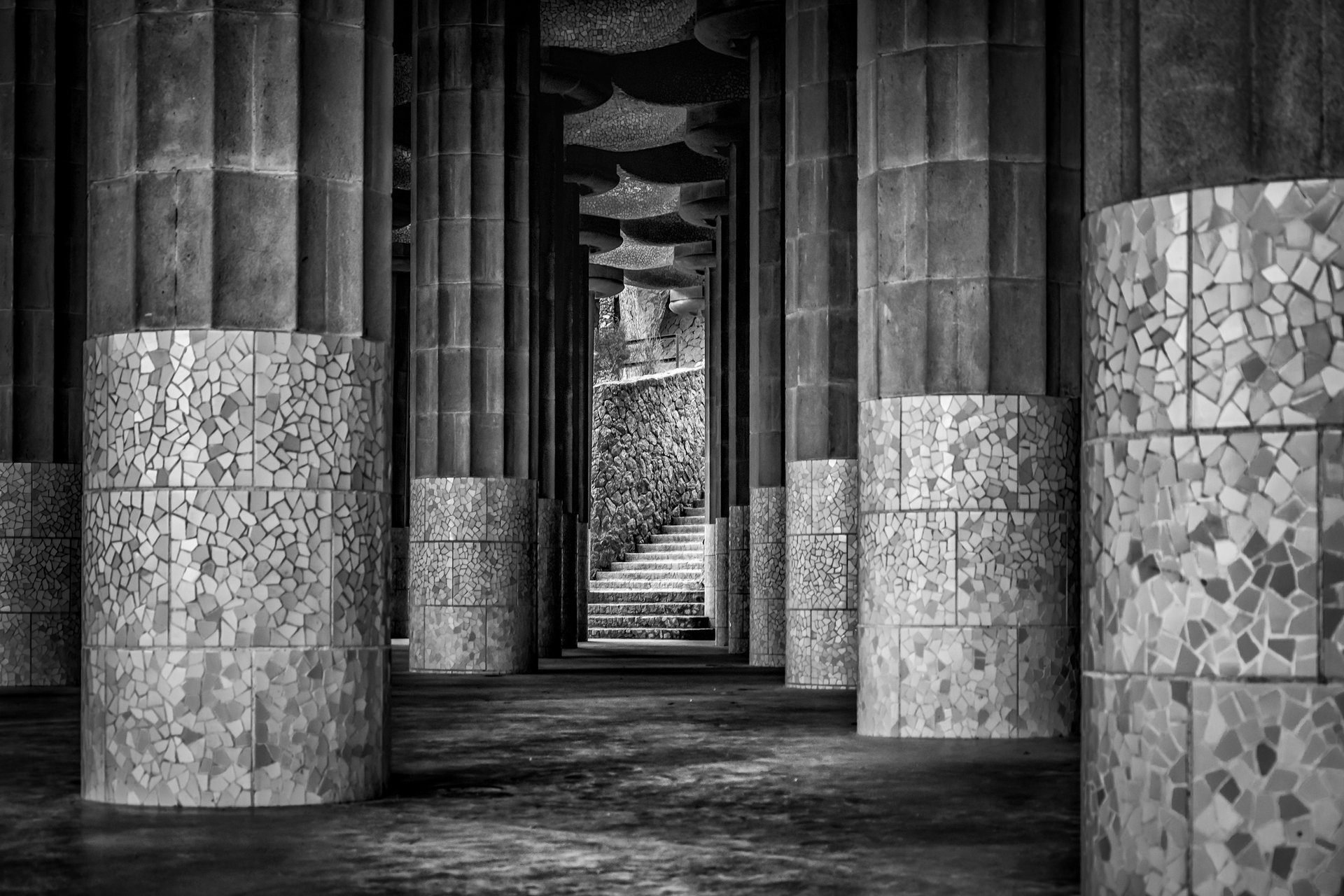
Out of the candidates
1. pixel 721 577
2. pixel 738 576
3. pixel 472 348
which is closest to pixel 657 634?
pixel 721 577

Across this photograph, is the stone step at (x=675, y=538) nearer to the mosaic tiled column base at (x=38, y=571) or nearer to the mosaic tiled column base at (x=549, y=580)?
the mosaic tiled column base at (x=549, y=580)

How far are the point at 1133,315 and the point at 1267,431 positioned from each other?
0.57m

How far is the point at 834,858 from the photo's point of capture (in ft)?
23.4

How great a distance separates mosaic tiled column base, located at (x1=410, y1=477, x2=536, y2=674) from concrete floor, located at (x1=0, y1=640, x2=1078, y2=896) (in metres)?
7.36

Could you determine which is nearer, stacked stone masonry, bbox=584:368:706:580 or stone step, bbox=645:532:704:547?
stone step, bbox=645:532:704:547

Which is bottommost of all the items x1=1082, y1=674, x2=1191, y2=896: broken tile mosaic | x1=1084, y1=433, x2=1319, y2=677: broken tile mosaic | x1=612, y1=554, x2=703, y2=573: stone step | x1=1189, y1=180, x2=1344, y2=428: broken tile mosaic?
x1=612, y1=554, x2=703, y2=573: stone step

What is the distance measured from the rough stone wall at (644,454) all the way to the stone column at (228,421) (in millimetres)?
41175

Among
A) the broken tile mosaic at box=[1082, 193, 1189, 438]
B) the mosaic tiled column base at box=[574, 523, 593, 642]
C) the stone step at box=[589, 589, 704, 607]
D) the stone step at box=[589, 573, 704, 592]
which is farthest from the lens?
the stone step at box=[589, 573, 704, 592]

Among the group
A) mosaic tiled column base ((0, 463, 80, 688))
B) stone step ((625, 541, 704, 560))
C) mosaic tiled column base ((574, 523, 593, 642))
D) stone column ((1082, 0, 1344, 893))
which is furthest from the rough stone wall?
stone column ((1082, 0, 1344, 893))

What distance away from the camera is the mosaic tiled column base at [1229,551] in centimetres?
509

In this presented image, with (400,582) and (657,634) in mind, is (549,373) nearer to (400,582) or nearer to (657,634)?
(657,634)

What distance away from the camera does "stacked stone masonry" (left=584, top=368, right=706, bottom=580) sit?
168ft

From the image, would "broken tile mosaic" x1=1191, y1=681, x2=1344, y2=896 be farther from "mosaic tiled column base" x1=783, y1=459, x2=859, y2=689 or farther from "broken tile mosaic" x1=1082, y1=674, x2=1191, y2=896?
"mosaic tiled column base" x1=783, y1=459, x2=859, y2=689

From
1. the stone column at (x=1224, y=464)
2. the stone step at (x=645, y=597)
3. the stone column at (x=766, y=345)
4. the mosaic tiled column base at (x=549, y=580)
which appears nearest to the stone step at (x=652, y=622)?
the stone step at (x=645, y=597)
